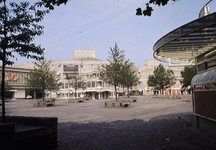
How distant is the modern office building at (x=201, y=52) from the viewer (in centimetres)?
530

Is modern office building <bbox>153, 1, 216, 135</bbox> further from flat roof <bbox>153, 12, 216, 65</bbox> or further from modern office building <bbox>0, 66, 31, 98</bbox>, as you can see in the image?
modern office building <bbox>0, 66, 31, 98</bbox>

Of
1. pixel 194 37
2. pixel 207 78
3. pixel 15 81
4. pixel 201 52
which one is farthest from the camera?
pixel 15 81

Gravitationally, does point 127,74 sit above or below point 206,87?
above

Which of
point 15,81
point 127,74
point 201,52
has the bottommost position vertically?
point 201,52

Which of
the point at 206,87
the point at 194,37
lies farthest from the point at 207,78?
the point at 194,37

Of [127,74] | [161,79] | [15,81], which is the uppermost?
[15,81]

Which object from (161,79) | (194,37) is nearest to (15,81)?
(161,79)

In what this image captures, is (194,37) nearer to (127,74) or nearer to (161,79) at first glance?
(127,74)

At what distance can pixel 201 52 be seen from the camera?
27.4 feet

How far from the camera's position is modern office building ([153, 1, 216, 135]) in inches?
209

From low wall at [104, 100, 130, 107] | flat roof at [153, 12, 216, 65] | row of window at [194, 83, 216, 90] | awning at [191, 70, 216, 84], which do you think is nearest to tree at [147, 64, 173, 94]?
low wall at [104, 100, 130, 107]

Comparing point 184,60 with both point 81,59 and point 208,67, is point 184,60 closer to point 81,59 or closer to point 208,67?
point 208,67

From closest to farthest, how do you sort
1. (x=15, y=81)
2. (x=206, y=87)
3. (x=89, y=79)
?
(x=206, y=87)
(x=89, y=79)
(x=15, y=81)

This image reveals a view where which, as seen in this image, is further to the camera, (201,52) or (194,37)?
(201,52)
